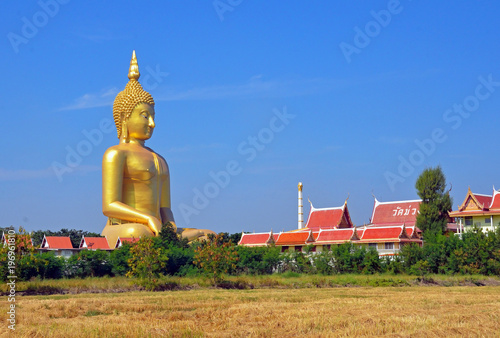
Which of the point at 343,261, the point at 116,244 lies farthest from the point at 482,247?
the point at 116,244

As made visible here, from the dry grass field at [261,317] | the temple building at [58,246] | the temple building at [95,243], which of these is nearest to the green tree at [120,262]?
the temple building at [95,243]

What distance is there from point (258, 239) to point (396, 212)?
11759 millimetres

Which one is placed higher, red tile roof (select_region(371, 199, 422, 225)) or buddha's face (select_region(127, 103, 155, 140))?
buddha's face (select_region(127, 103, 155, 140))

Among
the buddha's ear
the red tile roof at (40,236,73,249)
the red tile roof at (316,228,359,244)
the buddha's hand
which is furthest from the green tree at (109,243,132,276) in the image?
the red tile roof at (316,228,359,244)

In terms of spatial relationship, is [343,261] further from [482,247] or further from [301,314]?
[301,314]

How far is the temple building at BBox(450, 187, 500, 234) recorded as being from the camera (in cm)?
4228

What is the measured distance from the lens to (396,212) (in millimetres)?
51156

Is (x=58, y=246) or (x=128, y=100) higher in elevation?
(x=128, y=100)

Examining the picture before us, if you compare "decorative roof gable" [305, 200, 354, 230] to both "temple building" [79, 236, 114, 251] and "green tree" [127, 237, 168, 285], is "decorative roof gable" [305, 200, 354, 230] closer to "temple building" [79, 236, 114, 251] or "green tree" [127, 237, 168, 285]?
"temple building" [79, 236, 114, 251]

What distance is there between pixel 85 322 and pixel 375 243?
2993 centimetres

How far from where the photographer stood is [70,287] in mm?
25594

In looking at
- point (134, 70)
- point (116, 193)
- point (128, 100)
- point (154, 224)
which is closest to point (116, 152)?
point (116, 193)

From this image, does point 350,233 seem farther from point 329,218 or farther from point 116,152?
point 116,152

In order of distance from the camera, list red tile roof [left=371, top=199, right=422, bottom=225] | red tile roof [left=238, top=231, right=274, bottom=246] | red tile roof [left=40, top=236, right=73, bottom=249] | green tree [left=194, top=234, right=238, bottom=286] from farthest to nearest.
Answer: red tile roof [left=371, top=199, right=422, bottom=225] → red tile roof [left=238, top=231, right=274, bottom=246] → red tile roof [left=40, top=236, right=73, bottom=249] → green tree [left=194, top=234, right=238, bottom=286]
